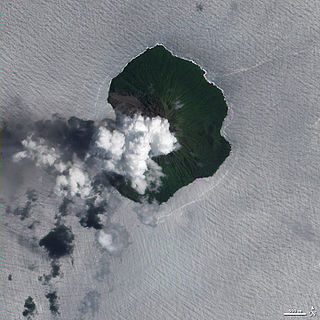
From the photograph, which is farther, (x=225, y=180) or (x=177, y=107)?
(x=225, y=180)

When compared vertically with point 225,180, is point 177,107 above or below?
above

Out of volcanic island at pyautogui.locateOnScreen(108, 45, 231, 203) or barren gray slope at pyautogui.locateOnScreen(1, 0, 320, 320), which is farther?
barren gray slope at pyautogui.locateOnScreen(1, 0, 320, 320)

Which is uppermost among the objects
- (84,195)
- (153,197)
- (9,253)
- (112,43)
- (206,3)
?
(206,3)

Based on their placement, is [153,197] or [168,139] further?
[153,197]

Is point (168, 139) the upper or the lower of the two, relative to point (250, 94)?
lower

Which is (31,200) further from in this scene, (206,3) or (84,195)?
(206,3)

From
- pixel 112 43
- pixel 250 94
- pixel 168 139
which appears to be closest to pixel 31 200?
pixel 168 139

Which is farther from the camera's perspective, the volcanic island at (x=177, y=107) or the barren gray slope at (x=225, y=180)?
the barren gray slope at (x=225, y=180)
